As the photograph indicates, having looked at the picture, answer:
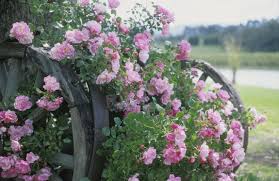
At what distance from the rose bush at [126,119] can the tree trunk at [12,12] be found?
14.4 inches

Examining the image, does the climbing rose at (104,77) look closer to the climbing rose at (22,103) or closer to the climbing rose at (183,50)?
the climbing rose at (22,103)

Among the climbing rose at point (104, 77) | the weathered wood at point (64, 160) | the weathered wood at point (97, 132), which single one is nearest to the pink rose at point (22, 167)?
the weathered wood at point (64, 160)

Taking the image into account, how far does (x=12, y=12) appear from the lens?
4434 mm

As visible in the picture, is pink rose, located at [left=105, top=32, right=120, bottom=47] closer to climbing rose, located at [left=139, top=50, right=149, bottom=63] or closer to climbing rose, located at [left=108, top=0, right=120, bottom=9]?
climbing rose, located at [left=139, top=50, right=149, bottom=63]

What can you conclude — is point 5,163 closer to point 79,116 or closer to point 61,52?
point 79,116

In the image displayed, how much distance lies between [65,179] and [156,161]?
2.43 feet

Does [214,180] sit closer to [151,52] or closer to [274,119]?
[151,52]

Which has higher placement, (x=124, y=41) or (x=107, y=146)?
(x=124, y=41)

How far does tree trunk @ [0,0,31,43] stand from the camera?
4398mm

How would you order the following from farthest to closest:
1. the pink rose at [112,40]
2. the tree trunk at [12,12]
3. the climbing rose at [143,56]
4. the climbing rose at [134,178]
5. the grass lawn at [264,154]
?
the grass lawn at [264,154] < the tree trunk at [12,12] < the climbing rose at [143,56] < the pink rose at [112,40] < the climbing rose at [134,178]

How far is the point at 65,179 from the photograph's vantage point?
3691 mm

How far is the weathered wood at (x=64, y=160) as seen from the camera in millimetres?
3488

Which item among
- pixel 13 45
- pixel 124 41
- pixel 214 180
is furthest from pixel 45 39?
pixel 214 180

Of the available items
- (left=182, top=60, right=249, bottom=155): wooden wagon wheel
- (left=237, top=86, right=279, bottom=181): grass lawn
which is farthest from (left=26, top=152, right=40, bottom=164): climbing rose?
(left=237, top=86, right=279, bottom=181): grass lawn
